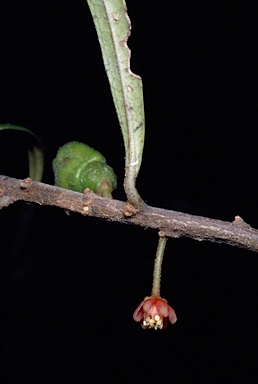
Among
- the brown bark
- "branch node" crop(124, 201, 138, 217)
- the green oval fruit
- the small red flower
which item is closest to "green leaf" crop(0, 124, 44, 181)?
the green oval fruit

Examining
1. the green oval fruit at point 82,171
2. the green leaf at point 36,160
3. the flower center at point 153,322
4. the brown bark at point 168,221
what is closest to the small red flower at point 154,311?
the flower center at point 153,322

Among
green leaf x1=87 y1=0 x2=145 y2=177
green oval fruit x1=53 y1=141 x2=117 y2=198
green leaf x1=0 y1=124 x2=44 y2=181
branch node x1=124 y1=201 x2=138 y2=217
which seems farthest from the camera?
green leaf x1=0 y1=124 x2=44 y2=181

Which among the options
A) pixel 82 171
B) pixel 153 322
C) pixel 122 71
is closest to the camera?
pixel 122 71

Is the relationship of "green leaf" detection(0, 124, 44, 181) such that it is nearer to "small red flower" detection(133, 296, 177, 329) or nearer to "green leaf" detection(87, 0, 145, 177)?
"green leaf" detection(87, 0, 145, 177)

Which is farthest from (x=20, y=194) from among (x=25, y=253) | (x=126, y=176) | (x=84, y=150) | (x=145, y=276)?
(x=145, y=276)


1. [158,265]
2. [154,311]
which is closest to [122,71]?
[158,265]

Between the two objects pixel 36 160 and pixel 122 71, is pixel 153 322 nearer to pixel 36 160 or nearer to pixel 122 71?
pixel 122 71

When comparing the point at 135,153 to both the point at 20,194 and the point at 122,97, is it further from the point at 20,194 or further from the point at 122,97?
the point at 20,194
